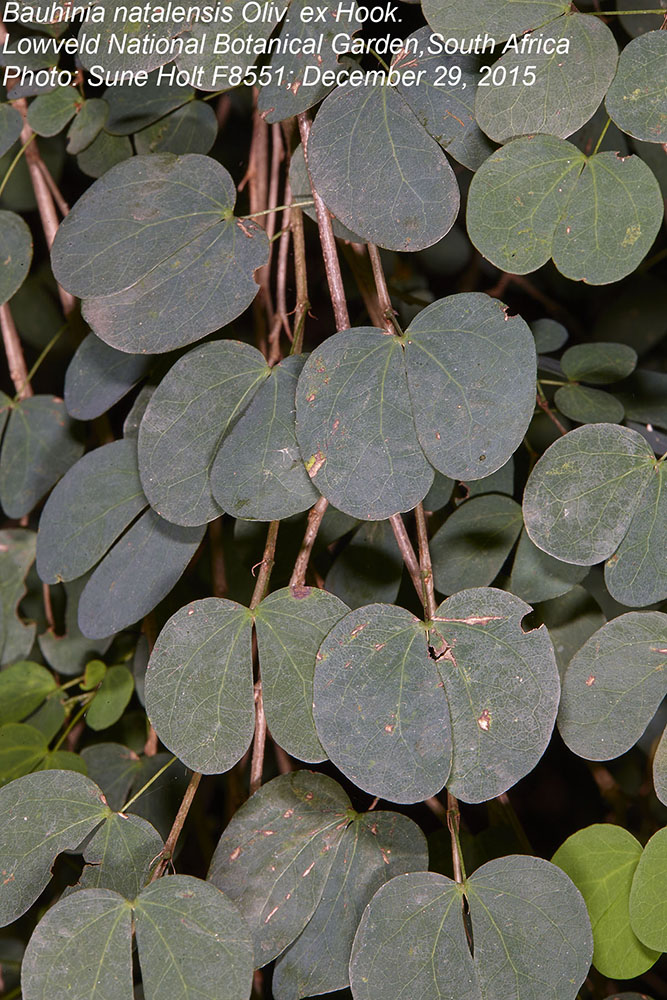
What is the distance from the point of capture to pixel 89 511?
2.27 ft

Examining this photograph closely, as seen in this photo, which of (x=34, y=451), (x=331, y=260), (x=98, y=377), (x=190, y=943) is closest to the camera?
(x=190, y=943)

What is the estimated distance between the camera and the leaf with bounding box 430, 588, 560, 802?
0.49m

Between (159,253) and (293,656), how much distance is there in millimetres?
290

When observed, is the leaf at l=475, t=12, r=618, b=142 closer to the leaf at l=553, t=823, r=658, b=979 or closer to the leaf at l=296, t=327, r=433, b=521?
the leaf at l=296, t=327, r=433, b=521

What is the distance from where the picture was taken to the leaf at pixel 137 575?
64cm

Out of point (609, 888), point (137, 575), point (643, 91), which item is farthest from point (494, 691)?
point (643, 91)

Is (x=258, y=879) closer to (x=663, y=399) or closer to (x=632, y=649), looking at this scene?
(x=632, y=649)

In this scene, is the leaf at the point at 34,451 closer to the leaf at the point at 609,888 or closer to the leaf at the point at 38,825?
the leaf at the point at 38,825

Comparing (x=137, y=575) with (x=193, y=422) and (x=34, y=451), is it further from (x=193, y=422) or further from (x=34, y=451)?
(x=34, y=451)

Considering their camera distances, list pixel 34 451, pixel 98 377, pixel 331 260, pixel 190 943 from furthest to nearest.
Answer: pixel 34 451 < pixel 98 377 < pixel 331 260 < pixel 190 943

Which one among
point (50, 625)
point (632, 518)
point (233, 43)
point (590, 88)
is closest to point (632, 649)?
point (632, 518)

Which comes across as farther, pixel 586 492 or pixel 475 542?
pixel 475 542

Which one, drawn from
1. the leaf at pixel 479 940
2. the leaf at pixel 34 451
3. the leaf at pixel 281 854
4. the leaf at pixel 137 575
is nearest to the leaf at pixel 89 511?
the leaf at pixel 137 575

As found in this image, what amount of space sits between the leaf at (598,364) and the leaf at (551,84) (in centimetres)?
28
